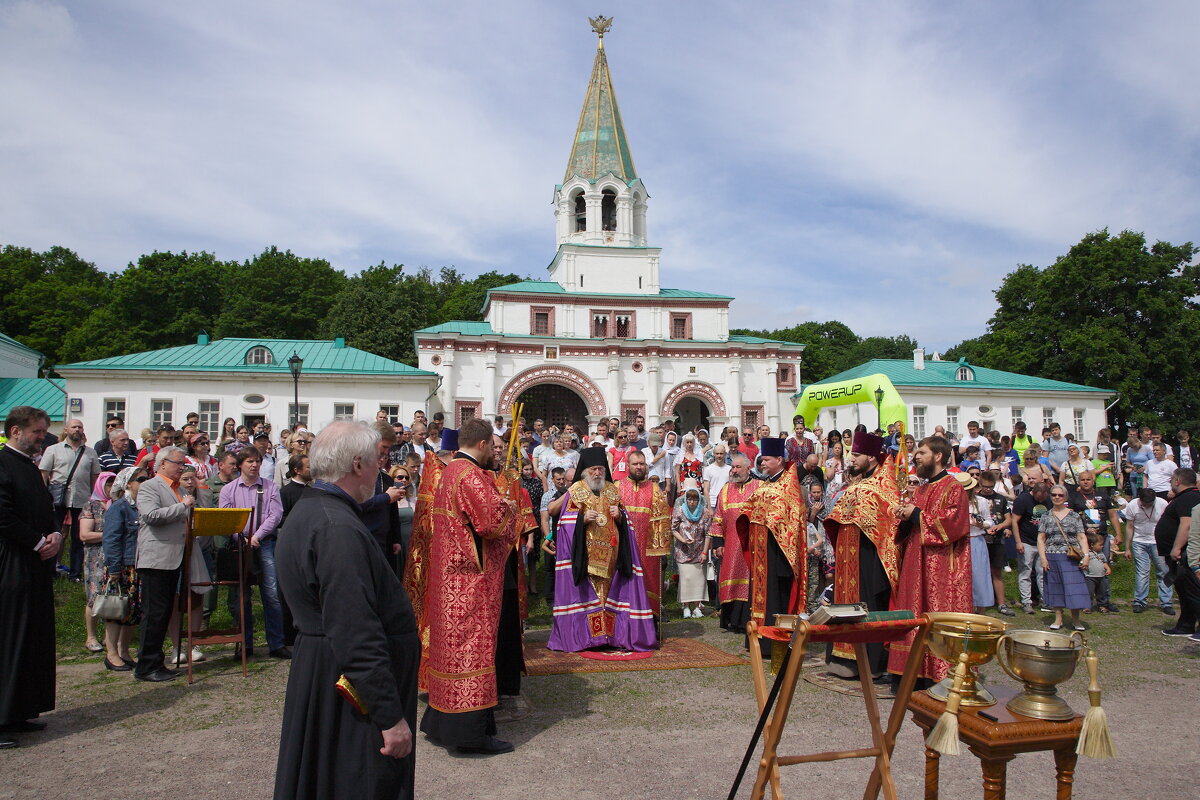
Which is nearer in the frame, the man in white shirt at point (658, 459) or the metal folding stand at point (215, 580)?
the metal folding stand at point (215, 580)

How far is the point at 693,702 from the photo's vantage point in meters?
6.33

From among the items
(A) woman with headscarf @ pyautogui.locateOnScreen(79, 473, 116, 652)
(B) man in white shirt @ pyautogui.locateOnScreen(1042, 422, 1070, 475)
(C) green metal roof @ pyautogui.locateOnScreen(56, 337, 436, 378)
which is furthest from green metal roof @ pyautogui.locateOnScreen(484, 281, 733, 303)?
(A) woman with headscarf @ pyautogui.locateOnScreen(79, 473, 116, 652)

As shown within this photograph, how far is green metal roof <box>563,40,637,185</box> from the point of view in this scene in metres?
44.1

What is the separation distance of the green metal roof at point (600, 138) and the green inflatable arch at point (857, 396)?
27829mm

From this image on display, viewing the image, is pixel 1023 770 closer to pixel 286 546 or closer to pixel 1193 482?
pixel 286 546

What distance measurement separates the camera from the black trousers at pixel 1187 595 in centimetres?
845

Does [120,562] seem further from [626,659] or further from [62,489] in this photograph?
[626,659]

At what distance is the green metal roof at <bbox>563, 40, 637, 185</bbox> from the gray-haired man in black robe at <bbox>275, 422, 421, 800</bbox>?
1688 inches

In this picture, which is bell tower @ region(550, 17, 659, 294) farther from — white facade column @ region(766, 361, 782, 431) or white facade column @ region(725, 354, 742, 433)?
white facade column @ region(766, 361, 782, 431)

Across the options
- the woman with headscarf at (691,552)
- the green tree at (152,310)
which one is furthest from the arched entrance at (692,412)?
the woman with headscarf at (691,552)

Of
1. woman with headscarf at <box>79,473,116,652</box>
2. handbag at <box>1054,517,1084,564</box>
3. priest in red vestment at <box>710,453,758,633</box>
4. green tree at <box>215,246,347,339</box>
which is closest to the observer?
woman with headscarf at <box>79,473,116,652</box>

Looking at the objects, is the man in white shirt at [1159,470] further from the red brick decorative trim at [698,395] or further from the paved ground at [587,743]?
the red brick decorative trim at [698,395]

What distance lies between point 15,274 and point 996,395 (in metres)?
57.7

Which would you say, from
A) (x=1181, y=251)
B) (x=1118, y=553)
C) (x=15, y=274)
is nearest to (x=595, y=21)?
(x=1181, y=251)
